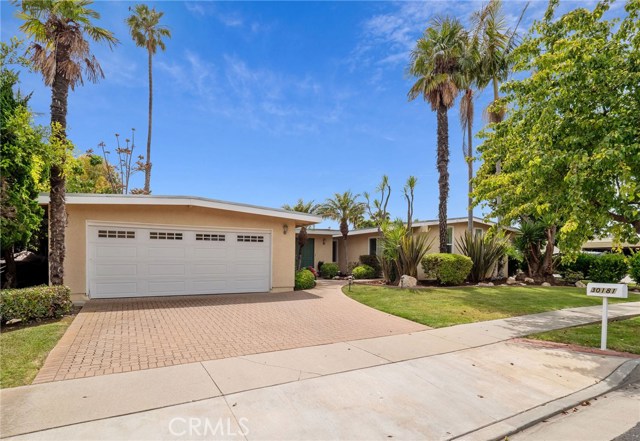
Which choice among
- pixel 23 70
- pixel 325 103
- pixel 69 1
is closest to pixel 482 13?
pixel 325 103

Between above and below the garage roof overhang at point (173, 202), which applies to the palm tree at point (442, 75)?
above

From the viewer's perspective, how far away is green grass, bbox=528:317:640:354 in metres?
6.40

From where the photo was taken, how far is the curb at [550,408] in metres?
3.29

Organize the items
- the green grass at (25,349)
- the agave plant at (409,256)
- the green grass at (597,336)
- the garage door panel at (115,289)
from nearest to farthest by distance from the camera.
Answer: the green grass at (25,349) → the green grass at (597,336) → the garage door panel at (115,289) → the agave plant at (409,256)

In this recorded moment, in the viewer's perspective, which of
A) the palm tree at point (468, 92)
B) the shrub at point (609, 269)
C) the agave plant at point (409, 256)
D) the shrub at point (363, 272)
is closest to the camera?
the agave plant at point (409, 256)

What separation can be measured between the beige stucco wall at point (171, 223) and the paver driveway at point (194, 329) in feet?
4.06

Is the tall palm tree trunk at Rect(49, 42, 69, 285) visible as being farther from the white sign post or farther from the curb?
the white sign post

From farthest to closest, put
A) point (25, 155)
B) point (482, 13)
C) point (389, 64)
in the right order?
point (482, 13) < point (389, 64) < point (25, 155)

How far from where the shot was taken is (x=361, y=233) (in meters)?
21.8

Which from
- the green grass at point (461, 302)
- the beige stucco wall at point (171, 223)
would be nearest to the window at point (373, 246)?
the green grass at point (461, 302)

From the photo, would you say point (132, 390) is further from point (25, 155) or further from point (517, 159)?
point (517, 159)

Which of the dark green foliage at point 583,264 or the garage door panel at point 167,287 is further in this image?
the dark green foliage at point 583,264

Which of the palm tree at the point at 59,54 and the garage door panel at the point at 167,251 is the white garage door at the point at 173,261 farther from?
the palm tree at the point at 59,54

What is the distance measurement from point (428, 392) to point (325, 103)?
13969 mm
